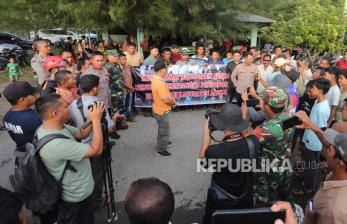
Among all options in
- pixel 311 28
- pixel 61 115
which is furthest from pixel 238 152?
pixel 311 28

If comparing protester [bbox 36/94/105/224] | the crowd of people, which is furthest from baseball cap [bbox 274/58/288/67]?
protester [bbox 36/94/105/224]

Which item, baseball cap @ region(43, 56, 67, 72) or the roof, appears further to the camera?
the roof

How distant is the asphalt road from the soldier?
1.13 metres

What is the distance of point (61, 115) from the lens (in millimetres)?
2670

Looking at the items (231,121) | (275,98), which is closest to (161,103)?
(275,98)

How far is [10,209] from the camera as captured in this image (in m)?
1.64

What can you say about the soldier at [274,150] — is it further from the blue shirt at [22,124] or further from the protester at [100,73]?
the protester at [100,73]

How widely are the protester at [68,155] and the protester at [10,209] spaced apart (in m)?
0.80

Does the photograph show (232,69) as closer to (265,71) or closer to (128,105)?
(265,71)

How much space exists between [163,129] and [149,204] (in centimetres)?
380

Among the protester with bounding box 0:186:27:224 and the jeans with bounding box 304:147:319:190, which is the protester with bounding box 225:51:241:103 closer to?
the jeans with bounding box 304:147:319:190

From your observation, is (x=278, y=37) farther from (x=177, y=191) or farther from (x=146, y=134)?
(x=177, y=191)

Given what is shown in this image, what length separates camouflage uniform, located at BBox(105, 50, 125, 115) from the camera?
659cm

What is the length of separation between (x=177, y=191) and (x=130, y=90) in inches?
139
